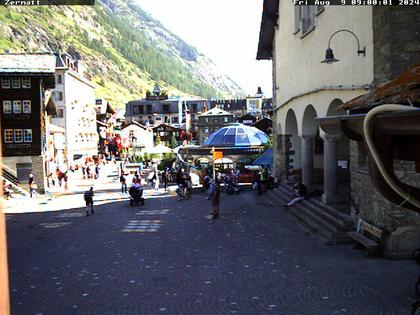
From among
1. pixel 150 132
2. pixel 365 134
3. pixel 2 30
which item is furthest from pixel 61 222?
pixel 2 30

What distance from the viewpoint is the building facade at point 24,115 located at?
38.6m

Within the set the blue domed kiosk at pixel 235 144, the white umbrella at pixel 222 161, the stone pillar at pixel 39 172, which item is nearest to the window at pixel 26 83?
the stone pillar at pixel 39 172

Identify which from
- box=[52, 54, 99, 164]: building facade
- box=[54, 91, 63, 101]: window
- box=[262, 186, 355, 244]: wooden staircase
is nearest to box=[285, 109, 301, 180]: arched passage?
box=[262, 186, 355, 244]: wooden staircase

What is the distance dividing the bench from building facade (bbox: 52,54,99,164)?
5002 cm

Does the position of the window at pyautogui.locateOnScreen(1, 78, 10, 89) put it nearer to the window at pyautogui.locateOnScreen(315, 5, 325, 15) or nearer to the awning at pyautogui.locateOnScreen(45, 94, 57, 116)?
the awning at pyautogui.locateOnScreen(45, 94, 57, 116)

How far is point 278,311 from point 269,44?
26.4 meters

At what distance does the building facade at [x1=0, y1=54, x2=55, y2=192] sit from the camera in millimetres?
38594

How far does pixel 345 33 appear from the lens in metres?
16.2

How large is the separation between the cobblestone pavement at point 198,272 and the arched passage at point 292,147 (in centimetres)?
952

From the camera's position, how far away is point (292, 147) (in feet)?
95.9

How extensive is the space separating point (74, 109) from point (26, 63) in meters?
26.4

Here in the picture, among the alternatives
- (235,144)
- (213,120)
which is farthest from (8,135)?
(213,120)

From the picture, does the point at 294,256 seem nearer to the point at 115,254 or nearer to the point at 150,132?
the point at 115,254

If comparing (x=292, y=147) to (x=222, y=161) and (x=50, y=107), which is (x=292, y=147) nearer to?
(x=222, y=161)
